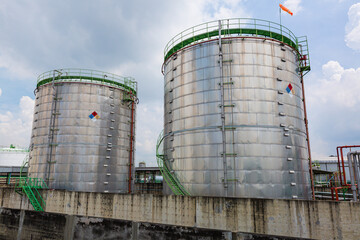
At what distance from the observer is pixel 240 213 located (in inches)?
476

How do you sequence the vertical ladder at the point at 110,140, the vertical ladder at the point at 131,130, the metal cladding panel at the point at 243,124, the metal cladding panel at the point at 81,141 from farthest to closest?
the vertical ladder at the point at 131,130 → the vertical ladder at the point at 110,140 → the metal cladding panel at the point at 81,141 → the metal cladding panel at the point at 243,124

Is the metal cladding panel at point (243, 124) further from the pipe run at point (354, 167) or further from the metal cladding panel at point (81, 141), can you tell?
the metal cladding panel at point (81, 141)

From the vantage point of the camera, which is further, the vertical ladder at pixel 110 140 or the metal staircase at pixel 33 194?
the vertical ladder at pixel 110 140

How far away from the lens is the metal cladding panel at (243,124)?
13945mm

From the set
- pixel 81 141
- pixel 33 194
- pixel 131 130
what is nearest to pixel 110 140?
pixel 81 141

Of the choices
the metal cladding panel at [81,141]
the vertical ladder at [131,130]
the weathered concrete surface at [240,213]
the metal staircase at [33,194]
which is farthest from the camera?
the vertical ladder at [131,130]

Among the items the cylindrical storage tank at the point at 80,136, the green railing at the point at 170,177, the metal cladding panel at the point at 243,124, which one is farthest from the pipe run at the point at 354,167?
the cylindrical storage tank at the point at 80,136

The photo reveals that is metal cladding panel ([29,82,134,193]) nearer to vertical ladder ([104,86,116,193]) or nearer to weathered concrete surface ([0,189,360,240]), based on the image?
vertical ladder ([104,86,116,193])

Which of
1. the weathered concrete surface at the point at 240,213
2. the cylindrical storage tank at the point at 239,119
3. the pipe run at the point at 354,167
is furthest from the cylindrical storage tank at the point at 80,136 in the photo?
the pipe run at the point at 354,167

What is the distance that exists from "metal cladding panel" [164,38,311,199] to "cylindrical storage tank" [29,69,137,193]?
8.23m

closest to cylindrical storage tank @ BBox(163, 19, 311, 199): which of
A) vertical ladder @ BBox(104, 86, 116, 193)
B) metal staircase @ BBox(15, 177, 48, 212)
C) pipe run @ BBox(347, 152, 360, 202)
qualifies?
pipe run @ BBox(347, 152, 360, 202)

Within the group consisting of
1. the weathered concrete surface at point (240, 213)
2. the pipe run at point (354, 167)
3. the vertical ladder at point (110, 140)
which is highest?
the vertical ladder at point (110, 140)

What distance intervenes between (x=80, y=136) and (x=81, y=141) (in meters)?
0.46

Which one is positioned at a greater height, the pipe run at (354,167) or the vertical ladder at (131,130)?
the vertical ladder at (131,130)
